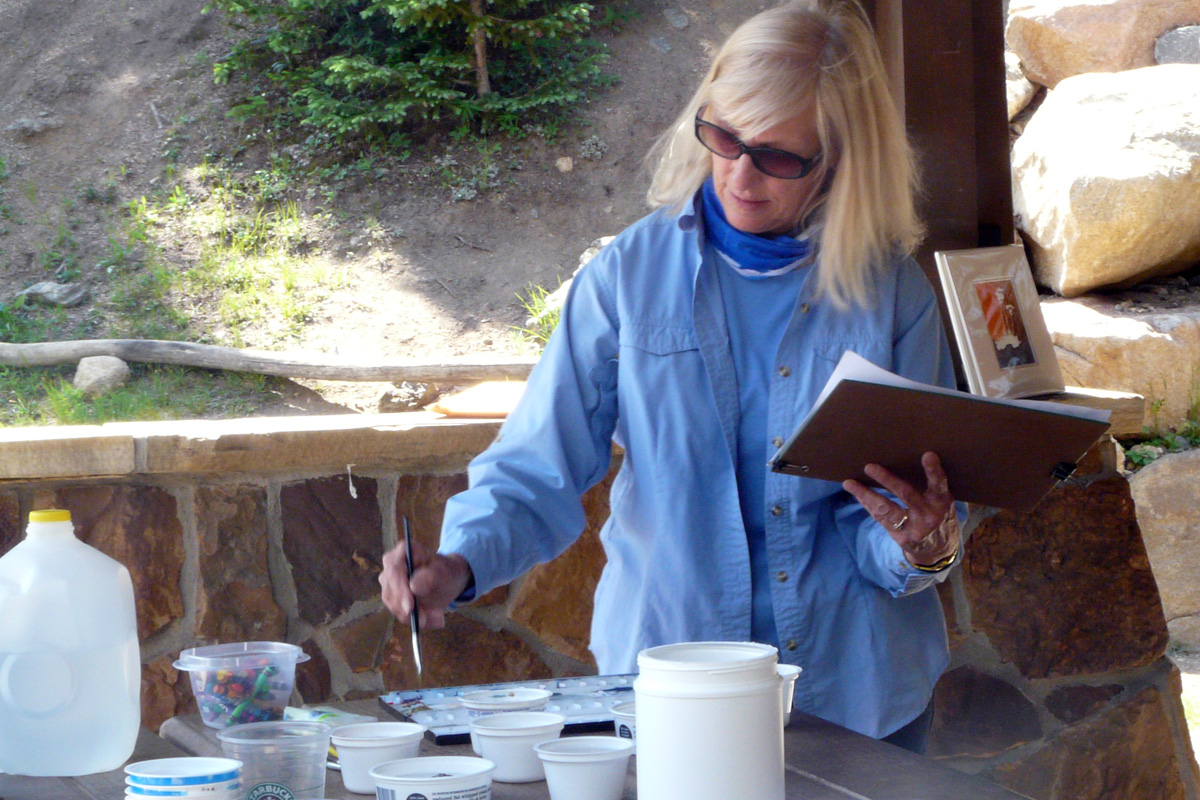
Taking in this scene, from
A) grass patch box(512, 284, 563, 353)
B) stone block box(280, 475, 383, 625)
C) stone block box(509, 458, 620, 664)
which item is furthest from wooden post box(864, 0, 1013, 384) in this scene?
grass patch box(512, 284, 563, 353)

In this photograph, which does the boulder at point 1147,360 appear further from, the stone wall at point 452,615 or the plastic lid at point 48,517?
the plastic lid at point 48,517

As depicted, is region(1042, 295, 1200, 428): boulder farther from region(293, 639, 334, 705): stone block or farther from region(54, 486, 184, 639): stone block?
region(54, 486, 184, 639): stone block

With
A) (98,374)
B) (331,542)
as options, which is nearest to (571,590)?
(331,542)

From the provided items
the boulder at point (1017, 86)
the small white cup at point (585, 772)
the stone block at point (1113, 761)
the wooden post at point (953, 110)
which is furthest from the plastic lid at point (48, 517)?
the boulder at point (1017, 86)

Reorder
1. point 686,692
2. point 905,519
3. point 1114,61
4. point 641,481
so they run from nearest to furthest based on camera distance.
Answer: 1. point 686,692
2. point 905,519
3. point 641,481
4. point 1114,61

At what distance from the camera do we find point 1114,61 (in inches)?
331

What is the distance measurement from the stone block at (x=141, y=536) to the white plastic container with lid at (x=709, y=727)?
59.1 inches

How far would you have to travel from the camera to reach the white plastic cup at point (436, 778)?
100 centimetres

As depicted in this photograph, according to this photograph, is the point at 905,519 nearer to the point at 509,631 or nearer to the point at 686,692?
the point at 686,692

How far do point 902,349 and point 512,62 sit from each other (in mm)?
9895

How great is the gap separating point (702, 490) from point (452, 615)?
101 cm

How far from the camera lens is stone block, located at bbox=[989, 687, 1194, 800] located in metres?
2.80

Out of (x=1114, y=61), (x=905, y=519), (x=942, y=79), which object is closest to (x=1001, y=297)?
(x=942, y=79)

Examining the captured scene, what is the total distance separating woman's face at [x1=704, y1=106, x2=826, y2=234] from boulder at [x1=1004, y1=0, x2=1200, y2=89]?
299 inches
